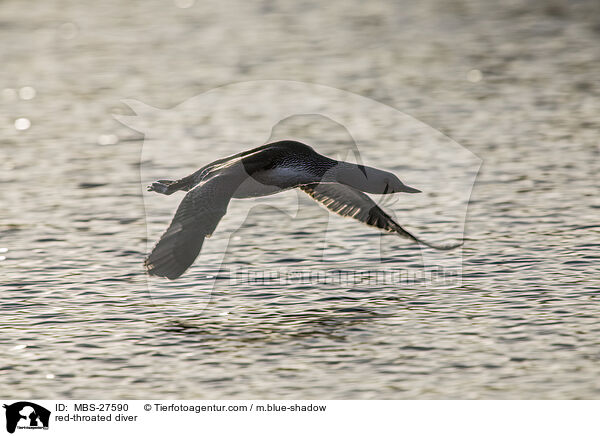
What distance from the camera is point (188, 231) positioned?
991 cm

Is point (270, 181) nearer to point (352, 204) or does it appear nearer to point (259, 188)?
point (259, 188)

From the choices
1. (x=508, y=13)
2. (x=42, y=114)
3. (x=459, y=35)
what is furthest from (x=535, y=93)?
(x=42, y=114)

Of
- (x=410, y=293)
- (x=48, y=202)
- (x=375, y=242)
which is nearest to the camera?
(x=410, y=293)

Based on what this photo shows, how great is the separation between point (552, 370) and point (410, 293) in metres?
2.11

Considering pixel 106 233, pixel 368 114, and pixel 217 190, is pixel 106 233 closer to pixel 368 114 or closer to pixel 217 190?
pixel 217 190

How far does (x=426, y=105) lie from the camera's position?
18.6 metres

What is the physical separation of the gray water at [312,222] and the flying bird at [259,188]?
0.97 metres
